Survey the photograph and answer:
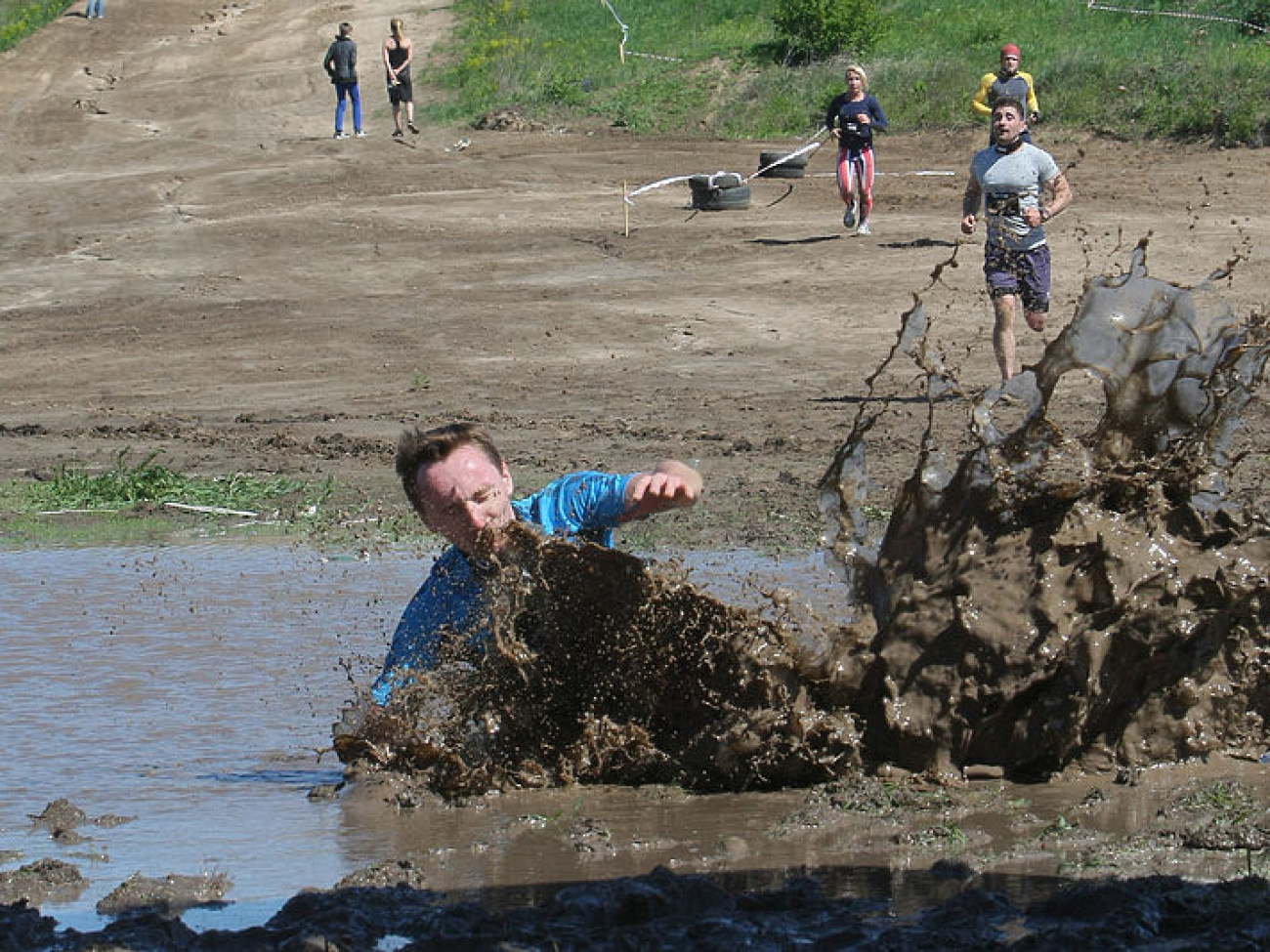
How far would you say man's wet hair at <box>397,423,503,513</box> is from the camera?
218 inches

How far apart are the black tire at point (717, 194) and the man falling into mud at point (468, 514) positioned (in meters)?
15.0

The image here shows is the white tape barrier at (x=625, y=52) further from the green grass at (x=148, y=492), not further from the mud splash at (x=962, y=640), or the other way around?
the mud splash at (x=962, y=640)

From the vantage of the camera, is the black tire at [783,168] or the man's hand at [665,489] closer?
the man's hand at [665,489]

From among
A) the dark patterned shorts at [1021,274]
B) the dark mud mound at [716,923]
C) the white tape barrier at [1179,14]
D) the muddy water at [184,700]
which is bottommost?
the muddy water at [184,700]

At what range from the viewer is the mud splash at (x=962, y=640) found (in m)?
5.77

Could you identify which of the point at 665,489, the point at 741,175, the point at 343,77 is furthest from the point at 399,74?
the point at 665,489

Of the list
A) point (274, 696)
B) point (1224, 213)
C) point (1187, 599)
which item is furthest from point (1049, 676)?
point (1224, 213)

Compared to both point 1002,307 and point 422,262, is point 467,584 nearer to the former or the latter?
point 1002,307

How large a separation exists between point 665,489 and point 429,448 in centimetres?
82

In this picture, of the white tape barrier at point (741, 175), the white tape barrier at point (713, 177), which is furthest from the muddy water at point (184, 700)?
the white tape barrier at point (741, 175)

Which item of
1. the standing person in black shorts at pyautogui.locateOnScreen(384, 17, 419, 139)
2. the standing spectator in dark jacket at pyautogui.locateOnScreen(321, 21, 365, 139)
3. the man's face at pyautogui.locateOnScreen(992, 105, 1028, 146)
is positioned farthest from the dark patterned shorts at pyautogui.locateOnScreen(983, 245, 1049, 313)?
the standing spectator in dark jacket at pyautogui.locateOnScreen(321, 21, 365, 139)

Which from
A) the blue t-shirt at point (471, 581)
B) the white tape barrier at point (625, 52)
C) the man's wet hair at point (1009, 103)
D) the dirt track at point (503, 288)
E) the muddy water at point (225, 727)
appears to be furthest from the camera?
the white tape barrier at point (625, 52)

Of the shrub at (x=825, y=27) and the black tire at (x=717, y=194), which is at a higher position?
the shrub at (x=825, y=27)

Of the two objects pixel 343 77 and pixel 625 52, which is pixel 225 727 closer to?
pixel 343 77
